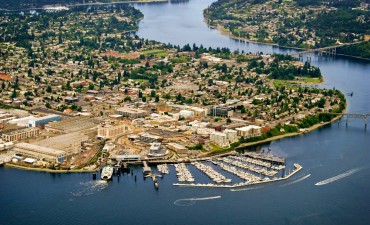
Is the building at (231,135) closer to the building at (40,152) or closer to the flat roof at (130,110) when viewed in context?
the flat roof at (130,110)

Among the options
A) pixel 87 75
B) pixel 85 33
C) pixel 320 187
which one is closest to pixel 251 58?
pixel 87 75

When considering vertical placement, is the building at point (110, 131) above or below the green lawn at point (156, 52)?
below

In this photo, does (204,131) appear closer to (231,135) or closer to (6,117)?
(231,135)

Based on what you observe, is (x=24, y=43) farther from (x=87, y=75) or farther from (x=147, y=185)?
(x=147, y=185)

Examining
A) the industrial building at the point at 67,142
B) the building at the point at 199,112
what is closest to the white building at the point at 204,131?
the building at the point at 199,112

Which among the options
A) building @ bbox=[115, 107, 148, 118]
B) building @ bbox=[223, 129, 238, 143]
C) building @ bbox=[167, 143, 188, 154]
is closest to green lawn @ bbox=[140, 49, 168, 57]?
building @ bbox=[115, 107, 148, 118]

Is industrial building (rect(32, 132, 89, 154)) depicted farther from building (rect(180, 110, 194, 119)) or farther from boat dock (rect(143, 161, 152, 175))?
building (rect(180, 110, 194, 119))
